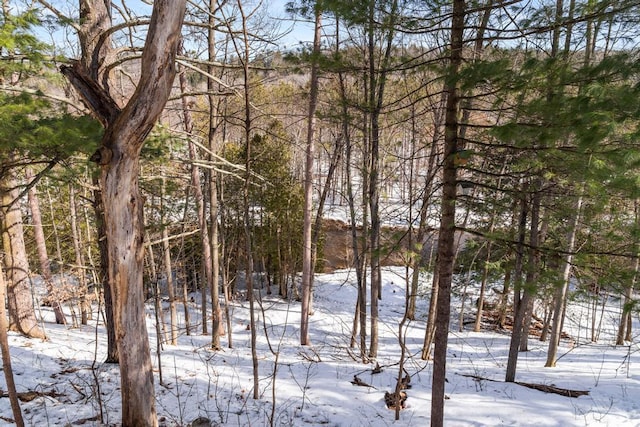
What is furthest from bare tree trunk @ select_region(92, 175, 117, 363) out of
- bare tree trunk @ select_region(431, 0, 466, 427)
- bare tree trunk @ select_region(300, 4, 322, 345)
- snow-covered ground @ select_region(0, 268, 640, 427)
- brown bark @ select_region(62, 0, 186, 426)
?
bare tree trunk @ select_region(300, 4, 322, 345)

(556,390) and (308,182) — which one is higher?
(308,182)

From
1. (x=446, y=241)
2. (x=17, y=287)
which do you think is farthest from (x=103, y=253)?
(x=446, y=241)

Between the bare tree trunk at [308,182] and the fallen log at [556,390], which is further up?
the bare tree trunk at [308,182]

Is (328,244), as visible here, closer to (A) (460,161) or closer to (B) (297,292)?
(B) (297,292)

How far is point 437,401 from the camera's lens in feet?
12.8

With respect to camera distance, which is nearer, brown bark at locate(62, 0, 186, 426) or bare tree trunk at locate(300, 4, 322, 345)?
brown bark at locate(62, 0, 186, 426)

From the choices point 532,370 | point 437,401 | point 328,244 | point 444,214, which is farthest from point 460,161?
point 328,244

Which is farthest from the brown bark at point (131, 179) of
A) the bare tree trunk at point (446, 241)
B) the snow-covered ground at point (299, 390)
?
A: the bare tree trunk at point (446, 241)

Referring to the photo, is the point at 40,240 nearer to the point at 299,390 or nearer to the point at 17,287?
the point at 17,287

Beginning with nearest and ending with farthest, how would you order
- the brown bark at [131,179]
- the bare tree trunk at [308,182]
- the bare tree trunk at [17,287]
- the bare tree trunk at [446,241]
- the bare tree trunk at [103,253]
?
1. the brown bark at [131,179]
2. the bare tree trunk at [446,241]
3. the bare tree trunk at [103,253]
4. the bare tree trunk at [17,287]
5. the bare tree trunk at [308,182]

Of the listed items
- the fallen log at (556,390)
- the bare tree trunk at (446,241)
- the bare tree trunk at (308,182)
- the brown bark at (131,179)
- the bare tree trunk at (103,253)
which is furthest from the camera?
the bare tree trunk at (308,182)

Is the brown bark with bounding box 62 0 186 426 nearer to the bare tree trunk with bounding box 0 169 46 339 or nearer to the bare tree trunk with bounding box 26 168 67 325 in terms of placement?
the bare tree trunk with bounding box 0 169 46 339

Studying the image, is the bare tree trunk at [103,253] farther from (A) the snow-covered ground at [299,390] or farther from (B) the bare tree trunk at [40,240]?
(B) the bare tree trunk at [40,240]

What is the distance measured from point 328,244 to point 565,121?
19773 mm
